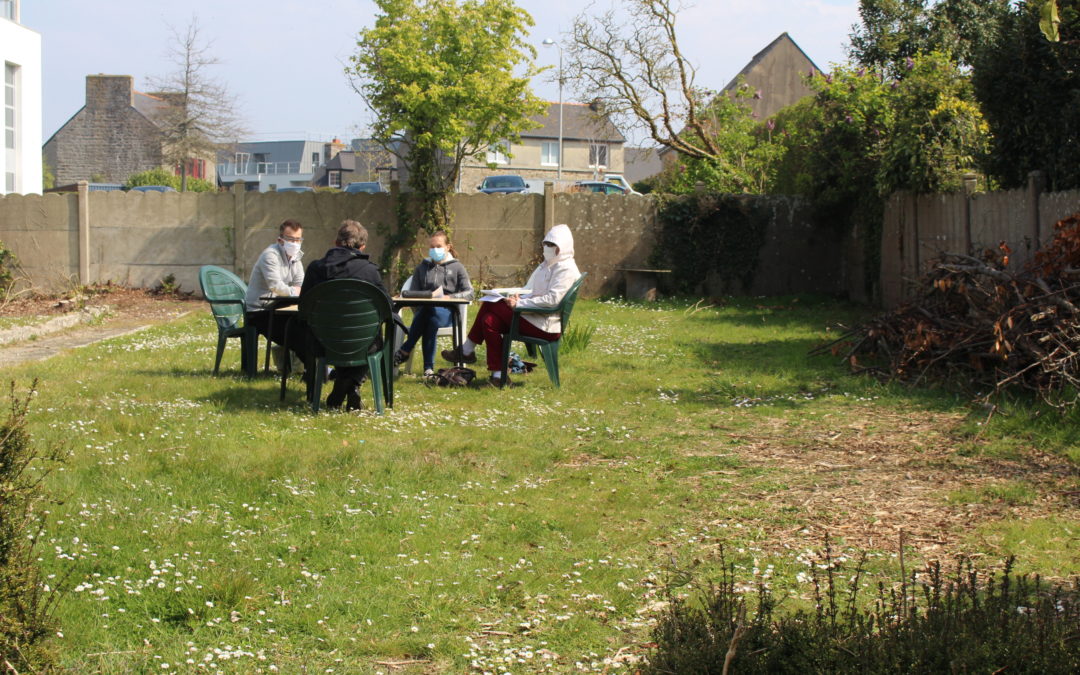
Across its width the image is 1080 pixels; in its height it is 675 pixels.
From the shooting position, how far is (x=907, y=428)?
7.55 metres

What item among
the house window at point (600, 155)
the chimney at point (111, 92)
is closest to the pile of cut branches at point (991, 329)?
the house window at point (600, 155)

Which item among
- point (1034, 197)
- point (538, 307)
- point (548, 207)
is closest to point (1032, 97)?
point (1034, 197)

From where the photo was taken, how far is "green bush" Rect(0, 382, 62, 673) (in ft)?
9.37

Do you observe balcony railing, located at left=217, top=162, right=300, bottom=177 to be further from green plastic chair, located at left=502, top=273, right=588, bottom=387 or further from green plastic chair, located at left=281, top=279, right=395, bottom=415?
green plastic chair, located at left=281, top=279, right=395, bottom=415

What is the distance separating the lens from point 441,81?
19047mm

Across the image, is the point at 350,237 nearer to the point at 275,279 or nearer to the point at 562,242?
the point at 275,279

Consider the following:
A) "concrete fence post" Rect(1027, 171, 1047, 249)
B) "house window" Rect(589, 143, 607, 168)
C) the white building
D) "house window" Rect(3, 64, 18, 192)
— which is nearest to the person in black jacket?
"concrete fence post" Rect(1027, 171, 1047, 249)

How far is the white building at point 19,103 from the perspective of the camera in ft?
81.2

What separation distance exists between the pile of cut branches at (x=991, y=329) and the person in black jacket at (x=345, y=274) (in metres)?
4.80

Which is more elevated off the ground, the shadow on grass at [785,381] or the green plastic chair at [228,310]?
the green plastic chair at [228,310]

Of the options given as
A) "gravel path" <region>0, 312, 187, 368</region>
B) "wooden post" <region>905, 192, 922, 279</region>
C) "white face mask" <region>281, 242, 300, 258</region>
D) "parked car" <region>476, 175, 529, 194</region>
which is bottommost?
"gravel path" <region>0, 312, 187, 368</region>

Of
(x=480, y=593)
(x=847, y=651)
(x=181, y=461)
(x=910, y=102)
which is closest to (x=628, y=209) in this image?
(x=910, y=102)

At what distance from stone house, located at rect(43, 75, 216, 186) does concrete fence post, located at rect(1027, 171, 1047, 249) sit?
5976cm

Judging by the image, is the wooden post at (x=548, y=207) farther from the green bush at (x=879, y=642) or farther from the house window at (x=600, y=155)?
the house window at (x=600, y=155)
